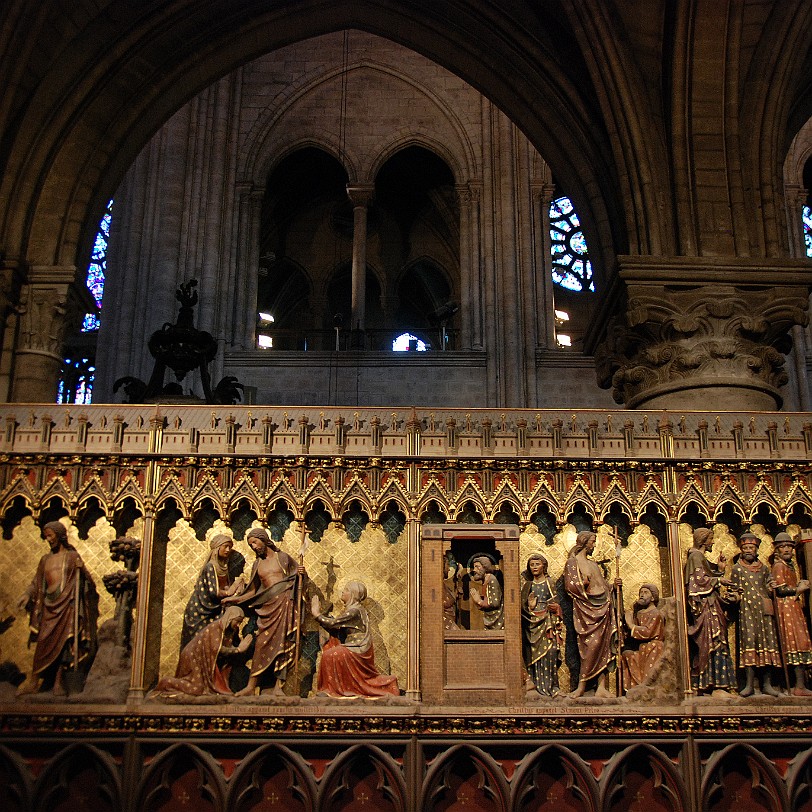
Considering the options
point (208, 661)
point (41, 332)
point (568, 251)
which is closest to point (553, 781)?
point (208, 661)

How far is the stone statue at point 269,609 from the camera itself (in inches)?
313

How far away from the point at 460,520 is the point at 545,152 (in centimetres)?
579

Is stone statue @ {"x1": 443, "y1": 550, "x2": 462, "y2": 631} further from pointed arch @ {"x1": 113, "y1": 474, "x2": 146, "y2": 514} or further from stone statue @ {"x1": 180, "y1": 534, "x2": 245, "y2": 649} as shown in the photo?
pointed arch @ {"x1": 113, "y1": 474, "x2": 146, "y2": 514}

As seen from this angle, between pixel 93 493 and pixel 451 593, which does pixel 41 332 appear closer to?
pixel 93 493

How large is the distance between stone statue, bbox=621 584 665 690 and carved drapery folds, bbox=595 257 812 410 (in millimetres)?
3161

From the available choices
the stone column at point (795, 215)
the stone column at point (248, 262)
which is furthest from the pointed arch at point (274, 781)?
the stone column at point (795, 215)

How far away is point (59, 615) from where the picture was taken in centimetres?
798

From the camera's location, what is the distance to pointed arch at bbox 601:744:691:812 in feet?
25.5

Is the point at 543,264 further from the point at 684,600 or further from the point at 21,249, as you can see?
the point at 684,600

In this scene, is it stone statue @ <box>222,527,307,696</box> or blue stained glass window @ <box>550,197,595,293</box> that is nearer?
stone statue @ <box>222,527,307,696</box>

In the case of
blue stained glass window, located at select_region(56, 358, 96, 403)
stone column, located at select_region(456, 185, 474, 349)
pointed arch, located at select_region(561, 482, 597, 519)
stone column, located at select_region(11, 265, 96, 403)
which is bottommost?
pointed arch, located at select_region(561, 482, 597, 519)

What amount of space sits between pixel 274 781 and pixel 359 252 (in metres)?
13.2

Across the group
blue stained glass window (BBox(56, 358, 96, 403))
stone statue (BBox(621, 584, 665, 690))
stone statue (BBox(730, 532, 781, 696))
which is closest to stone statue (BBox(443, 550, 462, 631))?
stone statue (BBox(621, 584, 665, 690))

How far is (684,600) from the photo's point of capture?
8102mm
